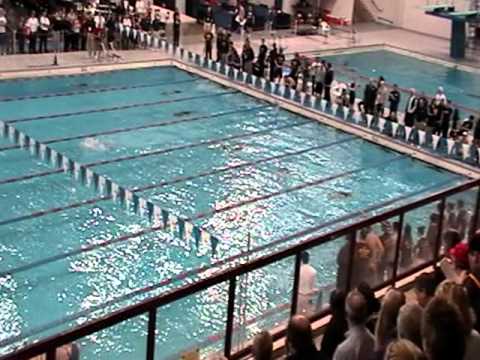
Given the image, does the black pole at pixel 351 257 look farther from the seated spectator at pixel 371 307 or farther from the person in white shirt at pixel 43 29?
the person in white shirt at pixel 43 29

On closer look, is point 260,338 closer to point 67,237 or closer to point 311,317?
point 311,317

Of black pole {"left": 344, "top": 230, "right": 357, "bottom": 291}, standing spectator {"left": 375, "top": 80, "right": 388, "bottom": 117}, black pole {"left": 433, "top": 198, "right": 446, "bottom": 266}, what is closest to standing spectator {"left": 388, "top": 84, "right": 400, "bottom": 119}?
standing spectator {"left": 375, "top": 80, "right": 388, "bottom": 117}

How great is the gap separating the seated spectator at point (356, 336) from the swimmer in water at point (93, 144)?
11418mm

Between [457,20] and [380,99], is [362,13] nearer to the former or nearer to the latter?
[457,20]

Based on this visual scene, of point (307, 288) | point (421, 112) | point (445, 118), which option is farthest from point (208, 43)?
point (307, 288)

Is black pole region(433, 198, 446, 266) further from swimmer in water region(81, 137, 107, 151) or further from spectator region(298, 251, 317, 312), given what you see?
swimmer in water region(81, 137, 107, 151)

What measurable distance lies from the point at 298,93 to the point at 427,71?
6280 mm

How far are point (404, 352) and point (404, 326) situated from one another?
1.26 feet

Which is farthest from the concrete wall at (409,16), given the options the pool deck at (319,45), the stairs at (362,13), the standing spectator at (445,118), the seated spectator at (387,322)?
the seated spectator at (387,322)

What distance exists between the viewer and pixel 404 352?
3148 mm

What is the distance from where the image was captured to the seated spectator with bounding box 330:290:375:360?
161 inches

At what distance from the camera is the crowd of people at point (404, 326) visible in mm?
3227

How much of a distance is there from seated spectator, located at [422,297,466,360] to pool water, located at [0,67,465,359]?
2080mm

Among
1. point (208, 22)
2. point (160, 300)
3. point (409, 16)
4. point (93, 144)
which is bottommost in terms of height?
point (93, 144)
